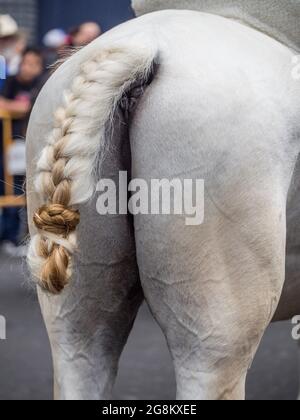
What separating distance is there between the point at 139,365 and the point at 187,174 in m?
2.88

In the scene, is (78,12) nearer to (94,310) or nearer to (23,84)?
(23,84)

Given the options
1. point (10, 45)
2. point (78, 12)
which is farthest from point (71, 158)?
point (78, 12)

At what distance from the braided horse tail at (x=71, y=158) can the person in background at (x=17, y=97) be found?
501 centimetres

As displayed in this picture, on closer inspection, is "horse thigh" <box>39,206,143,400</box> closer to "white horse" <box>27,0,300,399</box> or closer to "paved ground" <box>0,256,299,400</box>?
"white horse" <box>27,0,300,399</box>

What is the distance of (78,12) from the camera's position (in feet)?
32.1

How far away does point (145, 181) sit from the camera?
1489 millimetres

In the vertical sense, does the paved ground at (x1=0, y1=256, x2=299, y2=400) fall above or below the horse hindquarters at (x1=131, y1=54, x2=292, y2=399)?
below

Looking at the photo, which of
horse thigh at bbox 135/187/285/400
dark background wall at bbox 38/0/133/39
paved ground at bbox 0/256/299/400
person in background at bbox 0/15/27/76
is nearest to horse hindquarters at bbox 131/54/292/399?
horse thigh at bbox 135/187/285/400

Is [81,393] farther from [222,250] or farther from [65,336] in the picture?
[222,250]

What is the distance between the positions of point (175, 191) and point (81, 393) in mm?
412

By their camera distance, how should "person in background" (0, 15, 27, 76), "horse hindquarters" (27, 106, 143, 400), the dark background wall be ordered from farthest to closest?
the dark background wall < "person in background" (0, 15, 27, 76) < "horse hindquarters" (27, 106, 143, 400)

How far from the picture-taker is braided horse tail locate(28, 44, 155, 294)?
55.4 inches

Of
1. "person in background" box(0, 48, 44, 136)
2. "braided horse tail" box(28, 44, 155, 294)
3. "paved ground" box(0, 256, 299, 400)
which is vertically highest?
"person in background" box(0, 48, 44, 136)
